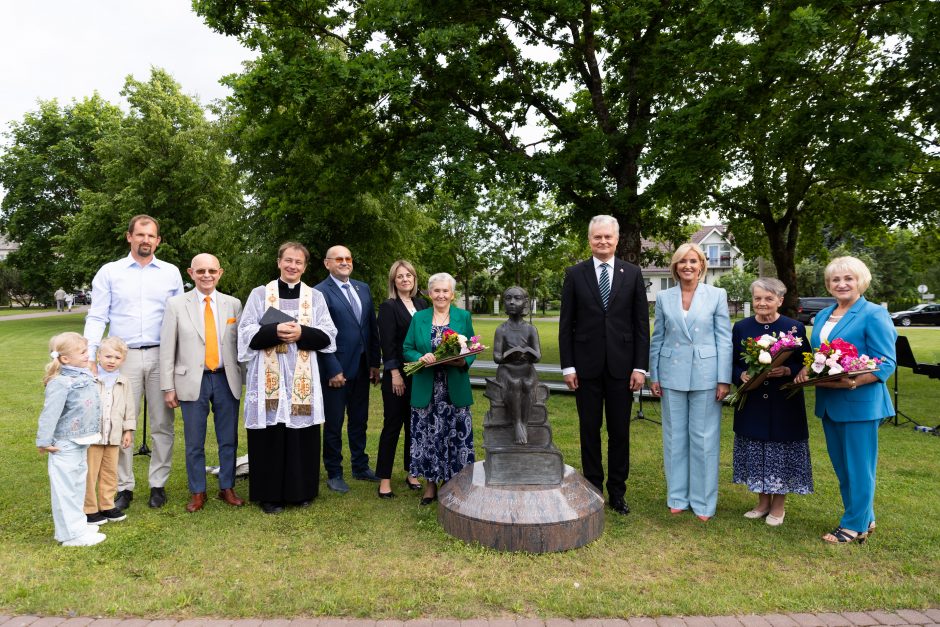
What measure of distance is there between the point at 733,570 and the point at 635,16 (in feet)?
31.7

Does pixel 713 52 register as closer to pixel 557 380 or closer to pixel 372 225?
pixel 557 380

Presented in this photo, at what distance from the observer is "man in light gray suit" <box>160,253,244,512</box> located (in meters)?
4.95

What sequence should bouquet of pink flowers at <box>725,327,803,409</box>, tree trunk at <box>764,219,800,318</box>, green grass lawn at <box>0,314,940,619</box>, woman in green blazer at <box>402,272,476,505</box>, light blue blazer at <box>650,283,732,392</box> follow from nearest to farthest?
green grass lawn at <box>0,314,940,619</box> → bouquet of pink flowers at <box>725,327,803,409</box> → light blue blazer at <box>650,283,732,392</box> → woman in green blazer at <box>402,272,476,505</box> → tree trunk at <box>764,219,800,318</box>

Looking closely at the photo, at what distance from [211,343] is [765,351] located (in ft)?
15.0

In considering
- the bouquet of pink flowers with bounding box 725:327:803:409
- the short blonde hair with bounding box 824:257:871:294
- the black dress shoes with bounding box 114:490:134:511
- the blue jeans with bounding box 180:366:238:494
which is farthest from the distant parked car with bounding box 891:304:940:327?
the black dress shoes with bounding box 114:490:134:511

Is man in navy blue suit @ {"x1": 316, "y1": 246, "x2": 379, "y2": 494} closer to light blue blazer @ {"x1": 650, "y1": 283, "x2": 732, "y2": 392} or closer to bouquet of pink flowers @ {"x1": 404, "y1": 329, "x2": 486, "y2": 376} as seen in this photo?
bouquet of pink flowers @ {"x1": 404, "y1": 329, "x2": 486, "y2": 376}

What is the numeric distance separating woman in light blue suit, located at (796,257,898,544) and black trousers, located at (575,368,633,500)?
4.48 feet

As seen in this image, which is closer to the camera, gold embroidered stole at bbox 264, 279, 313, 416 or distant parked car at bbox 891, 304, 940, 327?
gold embroidered stole at bbox 264, 279, 313, 416

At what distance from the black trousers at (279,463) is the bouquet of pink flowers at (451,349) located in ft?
3.80

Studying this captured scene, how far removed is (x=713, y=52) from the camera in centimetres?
1026

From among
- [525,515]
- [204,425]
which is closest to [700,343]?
[525,515]

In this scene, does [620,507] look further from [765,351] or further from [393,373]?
[393,373]

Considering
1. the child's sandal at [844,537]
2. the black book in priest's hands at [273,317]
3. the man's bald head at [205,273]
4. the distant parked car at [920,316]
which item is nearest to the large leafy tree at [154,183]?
the man's bald head at [205,273]

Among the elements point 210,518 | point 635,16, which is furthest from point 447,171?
point 210,518
